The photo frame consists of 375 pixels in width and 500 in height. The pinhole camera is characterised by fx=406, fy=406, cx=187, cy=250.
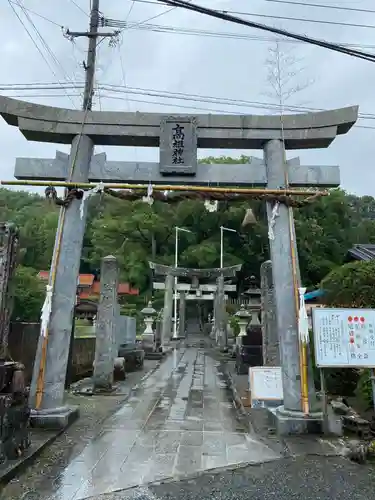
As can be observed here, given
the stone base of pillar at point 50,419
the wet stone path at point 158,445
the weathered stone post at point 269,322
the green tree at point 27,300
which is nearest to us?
the wet stone path at point 158,445

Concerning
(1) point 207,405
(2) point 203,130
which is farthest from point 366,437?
(2) point 203,130

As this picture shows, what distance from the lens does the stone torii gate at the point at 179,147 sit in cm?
743

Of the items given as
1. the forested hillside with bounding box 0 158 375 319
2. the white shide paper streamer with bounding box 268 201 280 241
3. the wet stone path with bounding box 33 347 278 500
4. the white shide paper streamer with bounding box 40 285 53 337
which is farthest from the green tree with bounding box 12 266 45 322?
the white shide paper streamer with bounding box 268 201 280 241

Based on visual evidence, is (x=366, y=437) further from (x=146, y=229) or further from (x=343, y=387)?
(x=146, y=229)

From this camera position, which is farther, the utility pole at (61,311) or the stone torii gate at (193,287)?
the stone torii gate at (193,287)

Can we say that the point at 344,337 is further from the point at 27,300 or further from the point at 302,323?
the point at 27,300

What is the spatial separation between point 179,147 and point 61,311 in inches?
144

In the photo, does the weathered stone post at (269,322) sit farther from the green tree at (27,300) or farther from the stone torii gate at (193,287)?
the stone torii gate at (193,287)

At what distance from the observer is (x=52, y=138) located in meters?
7.89

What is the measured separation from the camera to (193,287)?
1361 inches

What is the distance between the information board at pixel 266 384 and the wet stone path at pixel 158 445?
711 mm

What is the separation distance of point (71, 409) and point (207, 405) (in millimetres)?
3266

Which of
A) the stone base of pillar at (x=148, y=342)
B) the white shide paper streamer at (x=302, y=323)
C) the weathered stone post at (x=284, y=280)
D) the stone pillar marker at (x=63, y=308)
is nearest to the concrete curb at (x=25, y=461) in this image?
the stone pillar marker at (x=63, y=308)

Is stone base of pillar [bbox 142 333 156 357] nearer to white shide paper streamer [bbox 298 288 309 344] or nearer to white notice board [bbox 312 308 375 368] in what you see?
white shide paper streamer [bbox 298 288 309 344]
